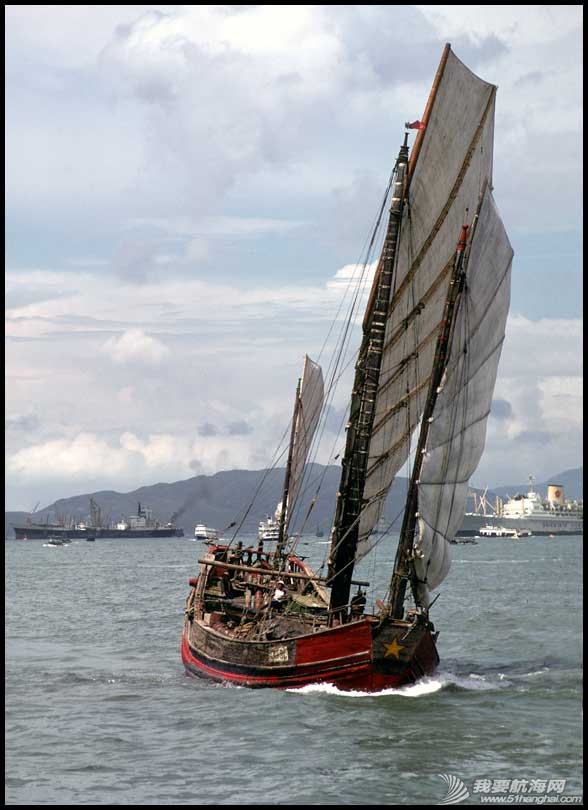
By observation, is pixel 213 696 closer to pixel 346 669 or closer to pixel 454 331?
pixel 346 669

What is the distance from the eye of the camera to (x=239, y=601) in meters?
37.4

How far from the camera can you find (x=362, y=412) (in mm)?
30891

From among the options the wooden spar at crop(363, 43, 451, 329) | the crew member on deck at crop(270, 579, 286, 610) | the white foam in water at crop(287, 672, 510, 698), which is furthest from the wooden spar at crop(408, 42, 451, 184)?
the white foam in water at crop(287, 672, 510, 698)

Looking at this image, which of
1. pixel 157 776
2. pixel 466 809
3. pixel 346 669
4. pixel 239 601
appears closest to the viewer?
pixel 466 809

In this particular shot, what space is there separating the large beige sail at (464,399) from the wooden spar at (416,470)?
0.51 ft

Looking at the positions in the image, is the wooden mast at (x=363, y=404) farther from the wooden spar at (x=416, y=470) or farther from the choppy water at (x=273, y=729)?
A: the choppy water at (x=273, y=729)

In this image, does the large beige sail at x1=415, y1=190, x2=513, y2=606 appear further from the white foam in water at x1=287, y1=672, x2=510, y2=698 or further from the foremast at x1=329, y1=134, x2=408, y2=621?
the foremast at x1=329, y1=134, x2=408, y2=621

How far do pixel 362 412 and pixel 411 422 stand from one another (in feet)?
11.7

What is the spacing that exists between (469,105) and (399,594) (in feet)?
42.5

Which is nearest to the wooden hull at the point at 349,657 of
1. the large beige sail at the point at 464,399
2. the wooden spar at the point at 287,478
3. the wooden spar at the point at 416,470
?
the wooden spar at the point at 416,470

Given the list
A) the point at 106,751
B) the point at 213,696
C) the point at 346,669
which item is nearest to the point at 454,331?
the point at 346,669

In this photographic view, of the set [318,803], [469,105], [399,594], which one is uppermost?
[469,105]

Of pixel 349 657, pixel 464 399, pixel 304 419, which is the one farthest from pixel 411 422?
pixel 304 419

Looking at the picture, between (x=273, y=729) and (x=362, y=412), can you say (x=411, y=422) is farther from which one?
(x=273, y=729)
